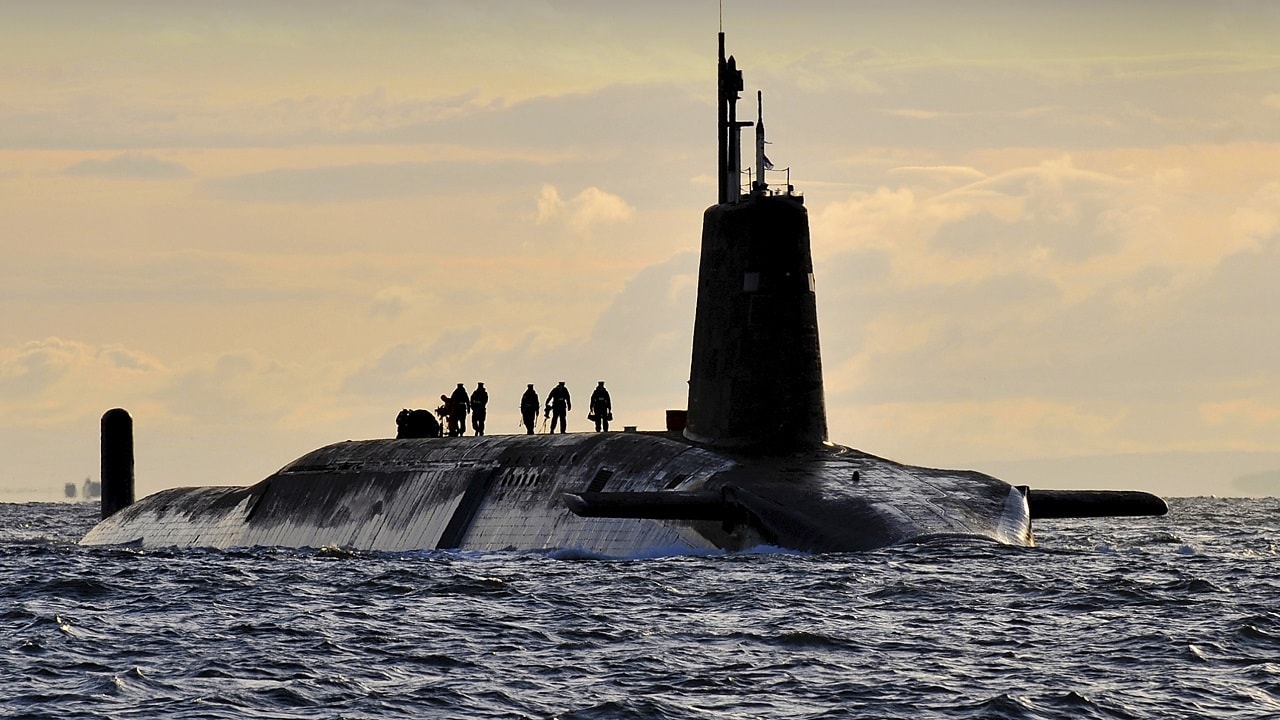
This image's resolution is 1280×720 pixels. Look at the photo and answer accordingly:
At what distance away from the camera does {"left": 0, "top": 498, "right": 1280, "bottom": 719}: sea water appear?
50.2 ft

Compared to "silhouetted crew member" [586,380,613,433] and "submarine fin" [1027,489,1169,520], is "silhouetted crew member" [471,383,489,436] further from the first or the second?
"submarine fin" [1027,489,1169,520]

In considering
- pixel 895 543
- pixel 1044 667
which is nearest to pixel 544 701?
pixel 1044 667

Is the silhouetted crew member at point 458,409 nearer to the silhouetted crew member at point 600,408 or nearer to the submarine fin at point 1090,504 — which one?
the silhouetted crew member at point 600,408

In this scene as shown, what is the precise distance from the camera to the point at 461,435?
131ft

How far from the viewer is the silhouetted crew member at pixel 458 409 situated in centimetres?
4034

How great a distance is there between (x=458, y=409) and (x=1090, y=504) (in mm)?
15423

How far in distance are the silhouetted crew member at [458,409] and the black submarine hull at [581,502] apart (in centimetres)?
137

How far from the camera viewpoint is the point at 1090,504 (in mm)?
29453

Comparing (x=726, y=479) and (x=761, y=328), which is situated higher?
(x=761, y=328)

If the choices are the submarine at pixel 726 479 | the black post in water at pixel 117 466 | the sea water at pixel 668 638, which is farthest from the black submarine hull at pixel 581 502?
the black post in water at pixel 117 466

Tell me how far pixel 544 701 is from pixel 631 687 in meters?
0.87

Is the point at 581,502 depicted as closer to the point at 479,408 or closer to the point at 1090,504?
the point at 1090,504

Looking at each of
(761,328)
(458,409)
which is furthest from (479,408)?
(761,328)

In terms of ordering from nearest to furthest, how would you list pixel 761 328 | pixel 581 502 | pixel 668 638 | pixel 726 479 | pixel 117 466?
pixel 668 638 < pixel 581 502 < pixel 726 479 < pixel 761 328 < pixel 117 466
